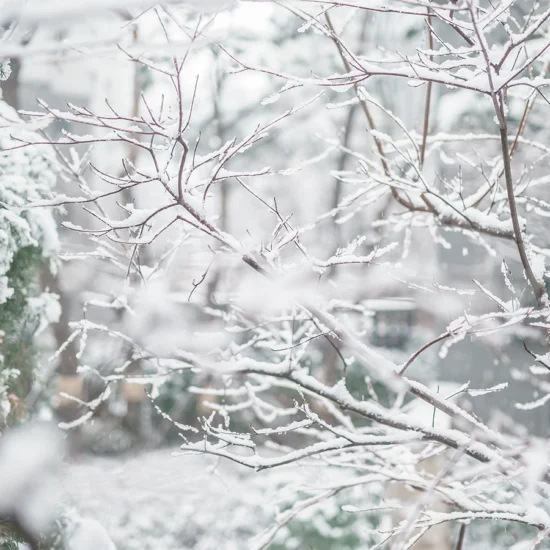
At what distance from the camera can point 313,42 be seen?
11.4m

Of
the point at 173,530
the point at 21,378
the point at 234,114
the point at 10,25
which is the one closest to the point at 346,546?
the point at 173,530

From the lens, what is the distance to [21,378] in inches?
157

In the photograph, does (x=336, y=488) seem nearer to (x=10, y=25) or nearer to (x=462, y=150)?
(x=10, y=25)

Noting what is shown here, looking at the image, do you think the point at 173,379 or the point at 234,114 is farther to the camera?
the point at 234,114

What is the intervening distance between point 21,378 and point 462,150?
19.6ft

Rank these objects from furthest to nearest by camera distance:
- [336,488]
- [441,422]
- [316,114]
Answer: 1. [316,114]
2. [441,422]
3. [336,488]

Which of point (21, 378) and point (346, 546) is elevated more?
point (21, 378)

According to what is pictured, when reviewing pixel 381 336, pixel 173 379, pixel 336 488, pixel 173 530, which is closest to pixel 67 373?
pixel 173 530

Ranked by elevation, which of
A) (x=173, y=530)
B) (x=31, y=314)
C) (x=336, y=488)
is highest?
(x=31, y=314)

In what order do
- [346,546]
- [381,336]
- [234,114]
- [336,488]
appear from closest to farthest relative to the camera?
[336,488]
[346,546]
[234,114]
[381,336]

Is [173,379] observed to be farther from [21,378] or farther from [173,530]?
[21,378]

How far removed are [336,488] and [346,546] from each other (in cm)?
436

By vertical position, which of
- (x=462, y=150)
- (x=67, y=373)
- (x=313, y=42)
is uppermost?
(x=313, y=42)

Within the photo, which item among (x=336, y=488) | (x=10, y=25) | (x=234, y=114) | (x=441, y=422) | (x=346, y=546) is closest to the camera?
(x=10, y=25)
